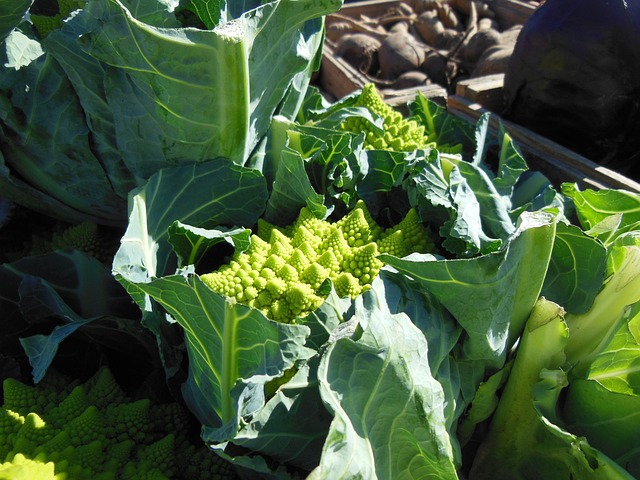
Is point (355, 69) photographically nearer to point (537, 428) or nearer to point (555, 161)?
point (555, 161)

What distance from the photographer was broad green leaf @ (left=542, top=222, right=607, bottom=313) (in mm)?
1006

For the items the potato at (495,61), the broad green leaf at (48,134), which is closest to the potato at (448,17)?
the potato at (495,61)

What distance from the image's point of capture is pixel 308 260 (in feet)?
3.49

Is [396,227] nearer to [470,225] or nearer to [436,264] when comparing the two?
[470,225]

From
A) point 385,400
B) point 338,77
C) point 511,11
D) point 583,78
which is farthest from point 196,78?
point 511,11

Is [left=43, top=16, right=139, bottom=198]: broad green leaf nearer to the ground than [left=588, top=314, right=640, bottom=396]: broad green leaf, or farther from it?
farther from it

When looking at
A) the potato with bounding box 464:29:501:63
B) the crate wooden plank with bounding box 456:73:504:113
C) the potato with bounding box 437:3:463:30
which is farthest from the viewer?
the potato with bounding box 437:3:463:30

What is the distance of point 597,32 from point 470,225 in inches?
38.3

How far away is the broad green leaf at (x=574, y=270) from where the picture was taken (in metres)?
1.01

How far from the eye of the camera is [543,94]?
1.77 m

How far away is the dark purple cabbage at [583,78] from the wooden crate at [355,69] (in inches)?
11.6

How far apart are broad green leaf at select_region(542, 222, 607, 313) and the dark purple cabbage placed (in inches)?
34.7

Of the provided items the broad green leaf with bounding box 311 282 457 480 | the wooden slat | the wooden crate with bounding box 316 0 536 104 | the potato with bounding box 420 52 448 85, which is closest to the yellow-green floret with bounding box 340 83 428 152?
the wooden crate with bounding box 316 0 536 104

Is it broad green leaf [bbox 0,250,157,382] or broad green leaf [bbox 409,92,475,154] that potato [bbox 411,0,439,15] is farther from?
broad green leaf [bbox 0,250,157,382]
